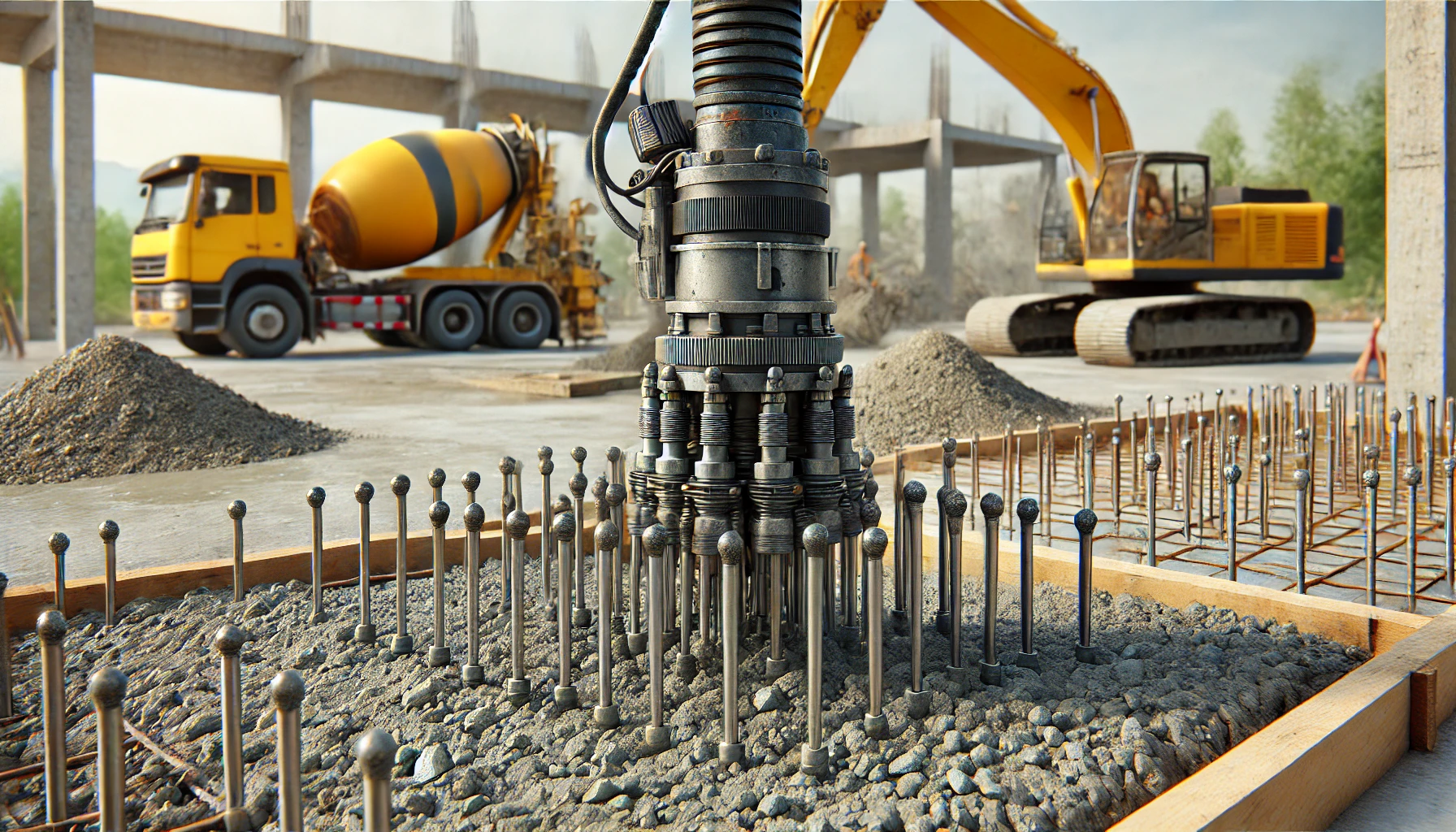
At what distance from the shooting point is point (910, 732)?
1.95m

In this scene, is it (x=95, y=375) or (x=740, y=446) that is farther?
(x=95, y=375)

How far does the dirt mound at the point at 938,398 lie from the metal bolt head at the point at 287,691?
507 centimetres

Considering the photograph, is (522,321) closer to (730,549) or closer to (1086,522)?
(1086,522)

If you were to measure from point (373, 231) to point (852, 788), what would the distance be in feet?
48.2

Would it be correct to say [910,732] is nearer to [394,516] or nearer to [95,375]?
[394,516]

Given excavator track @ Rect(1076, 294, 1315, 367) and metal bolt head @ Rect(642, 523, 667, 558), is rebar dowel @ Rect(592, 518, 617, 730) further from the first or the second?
excavator track @ Rect(1076, 294, 1315, 367)

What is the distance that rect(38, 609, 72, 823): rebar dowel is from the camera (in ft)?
5.63

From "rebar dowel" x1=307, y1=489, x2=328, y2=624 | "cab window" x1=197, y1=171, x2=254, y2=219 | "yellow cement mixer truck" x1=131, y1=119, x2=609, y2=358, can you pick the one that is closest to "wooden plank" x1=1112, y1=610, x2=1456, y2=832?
"rebar dowel" x1=307, y1=489, x2=328, y2=624

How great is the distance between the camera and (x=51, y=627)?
1705mm

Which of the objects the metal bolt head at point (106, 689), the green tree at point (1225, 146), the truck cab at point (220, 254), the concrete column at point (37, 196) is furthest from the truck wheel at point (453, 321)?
the green tree at point (1225, 146)

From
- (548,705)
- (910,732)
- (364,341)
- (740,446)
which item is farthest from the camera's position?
(364,341)

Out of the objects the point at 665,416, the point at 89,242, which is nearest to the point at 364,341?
the point at 89,242

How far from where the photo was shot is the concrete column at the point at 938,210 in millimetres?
28000

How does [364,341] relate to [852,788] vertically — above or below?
above
